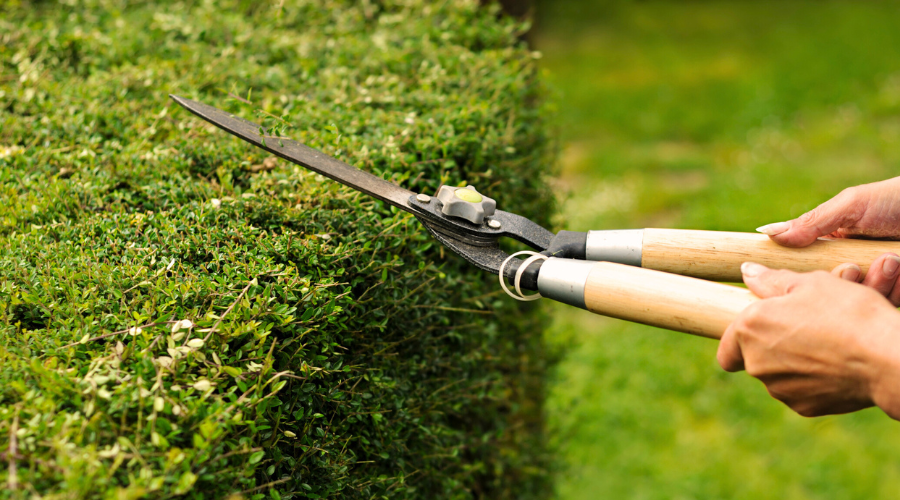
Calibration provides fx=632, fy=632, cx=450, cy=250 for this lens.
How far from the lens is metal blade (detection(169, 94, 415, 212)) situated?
1.81 metres

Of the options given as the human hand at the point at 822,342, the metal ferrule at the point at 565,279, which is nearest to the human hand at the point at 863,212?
the human hand at the point at 822,342

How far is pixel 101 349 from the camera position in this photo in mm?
1493

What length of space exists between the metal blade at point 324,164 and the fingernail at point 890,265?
1275mm

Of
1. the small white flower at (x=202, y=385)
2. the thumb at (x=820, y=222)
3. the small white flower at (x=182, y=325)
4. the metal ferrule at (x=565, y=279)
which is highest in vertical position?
the thumb at (x=820, y=222)

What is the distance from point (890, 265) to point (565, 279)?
2.82 ft

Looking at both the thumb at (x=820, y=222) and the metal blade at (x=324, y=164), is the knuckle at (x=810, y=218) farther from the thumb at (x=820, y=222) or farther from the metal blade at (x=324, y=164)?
the metal blade at (x=324, y=164)

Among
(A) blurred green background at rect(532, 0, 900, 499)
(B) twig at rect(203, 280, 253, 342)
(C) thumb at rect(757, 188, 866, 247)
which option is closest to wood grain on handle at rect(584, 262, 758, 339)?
(C) thumb at rect(757, 188, 866, 247)

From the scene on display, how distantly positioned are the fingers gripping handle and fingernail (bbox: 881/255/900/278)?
0.45 meters

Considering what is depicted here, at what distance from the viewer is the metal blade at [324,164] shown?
71.1 inches

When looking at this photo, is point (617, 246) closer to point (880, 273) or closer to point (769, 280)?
point (769, 280)

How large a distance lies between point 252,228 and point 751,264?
1383 millimetres

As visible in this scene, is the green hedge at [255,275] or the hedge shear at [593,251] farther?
the hedge shear at [593,251]

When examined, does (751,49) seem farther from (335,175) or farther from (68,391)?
(68,391)

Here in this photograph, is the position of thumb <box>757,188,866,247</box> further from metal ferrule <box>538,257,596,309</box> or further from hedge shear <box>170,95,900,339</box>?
metal ferrule <box>538,257,596,309</box>
